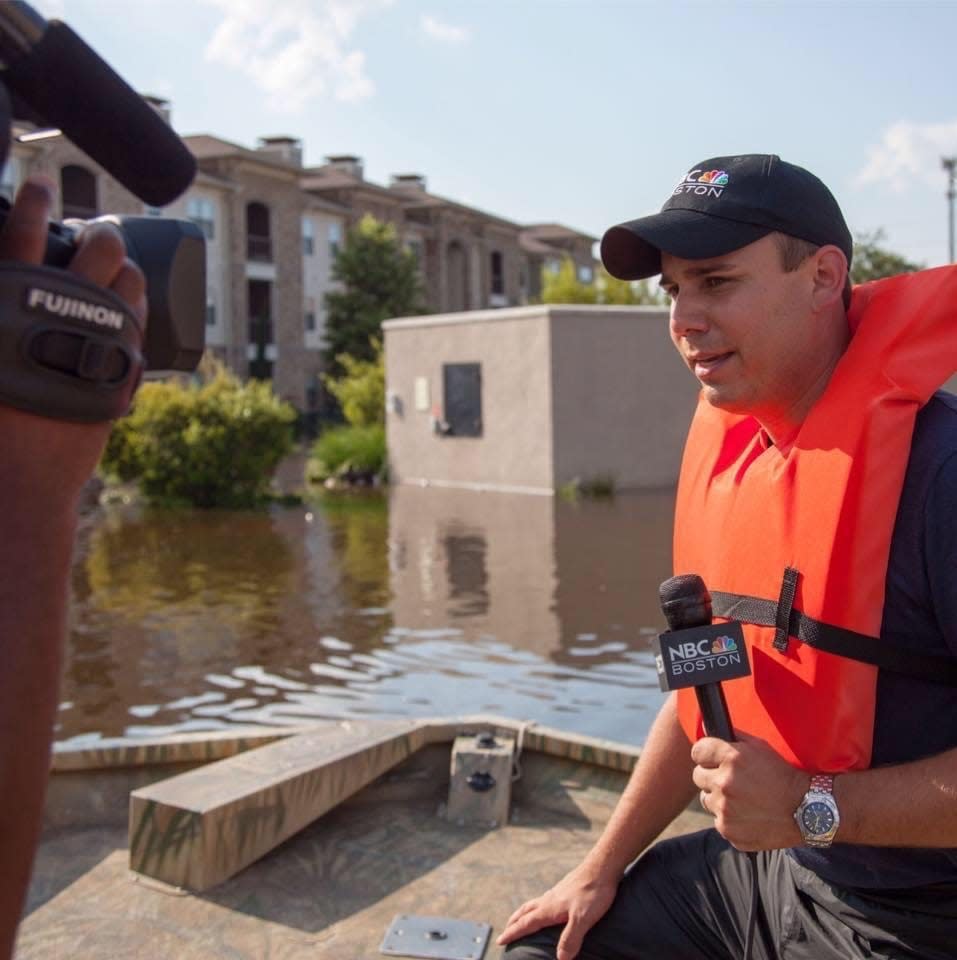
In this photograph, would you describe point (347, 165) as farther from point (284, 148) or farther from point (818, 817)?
point (818, 817)

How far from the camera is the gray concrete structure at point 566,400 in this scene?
22.0 metres

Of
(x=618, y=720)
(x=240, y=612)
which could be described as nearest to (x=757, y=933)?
(x=618, y=720)

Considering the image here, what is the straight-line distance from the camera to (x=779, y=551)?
2.46 meters

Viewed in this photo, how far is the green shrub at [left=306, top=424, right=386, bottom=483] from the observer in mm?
25672

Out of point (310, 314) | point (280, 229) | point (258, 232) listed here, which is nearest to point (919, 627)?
point (280, 229)

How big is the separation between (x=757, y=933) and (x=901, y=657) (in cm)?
72

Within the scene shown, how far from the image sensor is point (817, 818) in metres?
2.27

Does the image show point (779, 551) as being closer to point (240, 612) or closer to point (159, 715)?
point (159, 715)

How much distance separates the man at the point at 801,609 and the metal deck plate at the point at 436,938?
36.9 inches

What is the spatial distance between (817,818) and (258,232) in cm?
5073

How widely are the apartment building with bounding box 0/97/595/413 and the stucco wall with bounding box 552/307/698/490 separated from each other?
23030 millimetres

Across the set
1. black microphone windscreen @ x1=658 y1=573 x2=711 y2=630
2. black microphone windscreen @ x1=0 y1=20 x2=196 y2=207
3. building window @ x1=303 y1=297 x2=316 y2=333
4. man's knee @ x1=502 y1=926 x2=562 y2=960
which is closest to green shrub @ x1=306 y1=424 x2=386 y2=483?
man's knee @ x1=502 y1=926 x2=562 y2=960

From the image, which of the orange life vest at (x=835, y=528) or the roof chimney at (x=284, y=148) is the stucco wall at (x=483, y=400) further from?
the roof chimney at (x=284, y=148)

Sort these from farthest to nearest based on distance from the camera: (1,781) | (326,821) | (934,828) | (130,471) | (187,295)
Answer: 1. (130,471)
2. (326,821)
3. (934,828)
4. (187,295)
5. (1,781)
